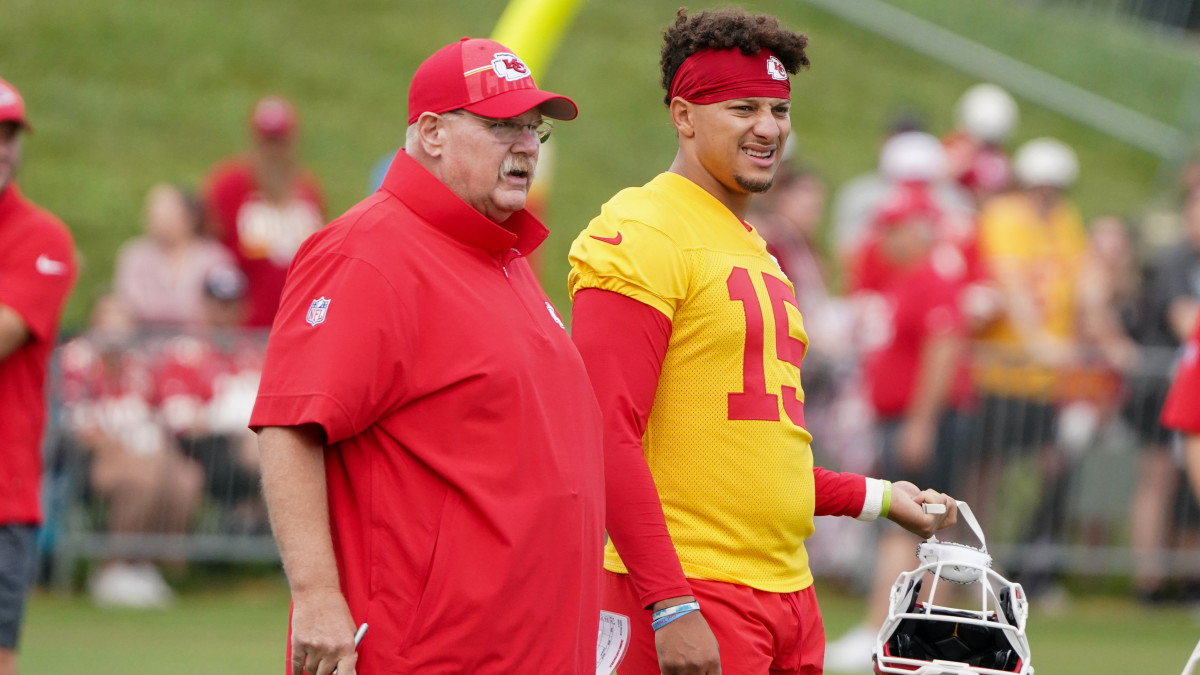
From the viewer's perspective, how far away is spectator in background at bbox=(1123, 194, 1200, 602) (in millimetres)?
11180

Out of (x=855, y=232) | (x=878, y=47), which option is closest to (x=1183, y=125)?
(x=878, y=47)

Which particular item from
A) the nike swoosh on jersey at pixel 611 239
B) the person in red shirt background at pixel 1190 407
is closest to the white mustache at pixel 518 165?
the nike swoosh on jersey at pixel 611 239

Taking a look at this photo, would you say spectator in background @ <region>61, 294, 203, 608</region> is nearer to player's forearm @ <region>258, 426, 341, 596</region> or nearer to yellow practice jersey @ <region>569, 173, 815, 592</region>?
yellow practice jersey @ <region>569, 173, 815, 592</region>

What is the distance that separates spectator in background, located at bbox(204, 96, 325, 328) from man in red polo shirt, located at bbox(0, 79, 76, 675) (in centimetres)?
607

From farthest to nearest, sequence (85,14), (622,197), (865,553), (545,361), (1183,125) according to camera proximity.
Result: (1183,125), (85,14), (865,553), (622,197), (545,361)

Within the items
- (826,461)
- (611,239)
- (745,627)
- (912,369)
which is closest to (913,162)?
(912,369)

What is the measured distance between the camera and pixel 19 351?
17.7 ft

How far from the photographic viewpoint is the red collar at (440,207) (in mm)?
3740

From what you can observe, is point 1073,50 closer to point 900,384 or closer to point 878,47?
point 878,47

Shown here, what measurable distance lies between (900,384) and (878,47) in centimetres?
1548

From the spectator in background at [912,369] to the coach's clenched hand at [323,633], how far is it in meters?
5.80

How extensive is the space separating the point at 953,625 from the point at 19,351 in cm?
324

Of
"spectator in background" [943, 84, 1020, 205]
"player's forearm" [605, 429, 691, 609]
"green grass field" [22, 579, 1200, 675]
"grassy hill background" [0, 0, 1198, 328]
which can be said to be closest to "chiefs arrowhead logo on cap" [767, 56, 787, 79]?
"player's forearm" [605, 429, 691, 609]

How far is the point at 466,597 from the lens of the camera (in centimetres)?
353
